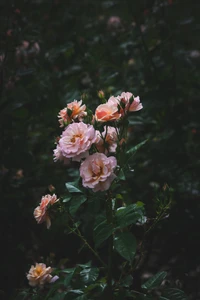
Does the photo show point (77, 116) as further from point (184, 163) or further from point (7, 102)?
point (184, 163)

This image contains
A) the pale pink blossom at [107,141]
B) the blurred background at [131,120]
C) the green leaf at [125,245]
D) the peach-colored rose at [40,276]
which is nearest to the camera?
the green leaf at [125,245]

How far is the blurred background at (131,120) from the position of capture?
1.78 m

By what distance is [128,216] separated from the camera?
103cm

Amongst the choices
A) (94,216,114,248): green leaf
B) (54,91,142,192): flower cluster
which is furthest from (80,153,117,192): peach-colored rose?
(94,216,114,248): green leaf

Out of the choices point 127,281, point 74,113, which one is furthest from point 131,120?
point 127,281

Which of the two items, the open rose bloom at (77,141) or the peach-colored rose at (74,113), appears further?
the peach-colored rose at (74,113)

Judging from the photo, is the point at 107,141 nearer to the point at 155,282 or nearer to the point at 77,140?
the point at 77,140

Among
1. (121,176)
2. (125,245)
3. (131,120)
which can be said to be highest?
(121,176)

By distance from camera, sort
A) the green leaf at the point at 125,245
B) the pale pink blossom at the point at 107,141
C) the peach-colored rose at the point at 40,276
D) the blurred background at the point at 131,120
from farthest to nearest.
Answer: the blurred background at the point at 131,120, the peach-colored rose at the point at 40,276, the pale pink blossom at the point at 107,141, the green leaf at the point at 125,245

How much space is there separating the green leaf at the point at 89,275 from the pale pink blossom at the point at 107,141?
1.12 feet

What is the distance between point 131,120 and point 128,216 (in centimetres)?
91

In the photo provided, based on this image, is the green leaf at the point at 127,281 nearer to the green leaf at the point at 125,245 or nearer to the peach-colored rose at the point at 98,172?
the green leaf at the point at 125,245

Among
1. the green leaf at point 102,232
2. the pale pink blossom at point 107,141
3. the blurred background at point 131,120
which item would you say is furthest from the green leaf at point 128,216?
the blurred background at point 131,120

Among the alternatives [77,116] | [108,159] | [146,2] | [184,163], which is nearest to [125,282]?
[108,159]
